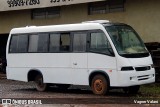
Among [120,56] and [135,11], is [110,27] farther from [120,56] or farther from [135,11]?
[135,11]

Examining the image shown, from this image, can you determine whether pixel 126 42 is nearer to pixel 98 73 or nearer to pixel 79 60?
pixel 98 73

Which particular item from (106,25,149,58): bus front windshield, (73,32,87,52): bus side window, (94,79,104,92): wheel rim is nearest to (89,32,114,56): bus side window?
(106,25,149,58): bus front windshield

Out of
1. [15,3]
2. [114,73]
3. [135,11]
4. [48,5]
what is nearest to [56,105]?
[114,73]

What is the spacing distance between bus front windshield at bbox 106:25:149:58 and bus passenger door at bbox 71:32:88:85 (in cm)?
130

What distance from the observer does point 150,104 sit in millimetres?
13469

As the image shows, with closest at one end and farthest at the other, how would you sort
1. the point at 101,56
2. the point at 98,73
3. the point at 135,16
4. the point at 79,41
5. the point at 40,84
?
1. the point at 101,56
2. the point at 98,73
3. the point at 79,41
4. the point at 40,84
5. the point at 135,16

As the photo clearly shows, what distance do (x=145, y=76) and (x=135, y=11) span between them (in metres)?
6.29

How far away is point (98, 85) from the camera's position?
16219mm

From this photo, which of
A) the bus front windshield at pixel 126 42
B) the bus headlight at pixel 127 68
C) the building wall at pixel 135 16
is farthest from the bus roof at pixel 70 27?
the building wall at pixel 135 16

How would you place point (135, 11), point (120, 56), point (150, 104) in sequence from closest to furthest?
point (150, 104) → point (120, 56) → point (135, 11)

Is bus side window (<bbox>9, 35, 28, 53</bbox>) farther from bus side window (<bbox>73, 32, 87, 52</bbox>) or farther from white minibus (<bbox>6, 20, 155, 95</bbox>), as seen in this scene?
bus side window (<bbox>73, 32, 87, 52</bbox>)

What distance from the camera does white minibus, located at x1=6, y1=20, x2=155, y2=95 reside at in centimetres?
1561

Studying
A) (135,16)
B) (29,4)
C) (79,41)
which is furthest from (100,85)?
(29,4)

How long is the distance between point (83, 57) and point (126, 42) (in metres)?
1.79
